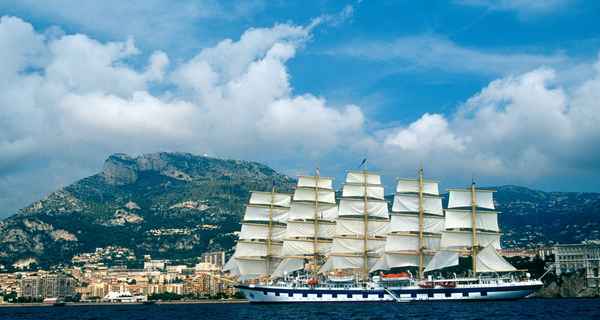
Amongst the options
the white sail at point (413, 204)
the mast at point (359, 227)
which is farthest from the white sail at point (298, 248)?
the white sail at point (413, 204)

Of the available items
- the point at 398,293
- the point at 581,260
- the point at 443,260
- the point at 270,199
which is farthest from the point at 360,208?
the point at 581,260

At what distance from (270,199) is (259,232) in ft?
23.4

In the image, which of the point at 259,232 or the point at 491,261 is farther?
the point at 259,232

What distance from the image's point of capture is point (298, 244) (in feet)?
412

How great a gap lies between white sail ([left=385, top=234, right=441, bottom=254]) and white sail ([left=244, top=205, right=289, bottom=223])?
75.3ft

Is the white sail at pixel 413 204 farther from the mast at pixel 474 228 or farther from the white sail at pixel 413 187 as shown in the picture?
the mast at pixel 474 228

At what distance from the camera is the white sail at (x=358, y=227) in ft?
404

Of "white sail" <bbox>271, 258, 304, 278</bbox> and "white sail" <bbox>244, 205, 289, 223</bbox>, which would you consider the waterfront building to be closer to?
"white sail" <bbox>271, 258, 304, 278</bbox>

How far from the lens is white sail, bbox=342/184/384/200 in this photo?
12581 centimetres

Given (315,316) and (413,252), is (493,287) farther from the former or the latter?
(315,316)

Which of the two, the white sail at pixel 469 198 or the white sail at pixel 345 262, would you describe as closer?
the white sail at pixel 469 198

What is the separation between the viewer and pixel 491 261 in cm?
11388

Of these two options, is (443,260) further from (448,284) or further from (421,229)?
(421,229)

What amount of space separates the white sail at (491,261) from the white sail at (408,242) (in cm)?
891
